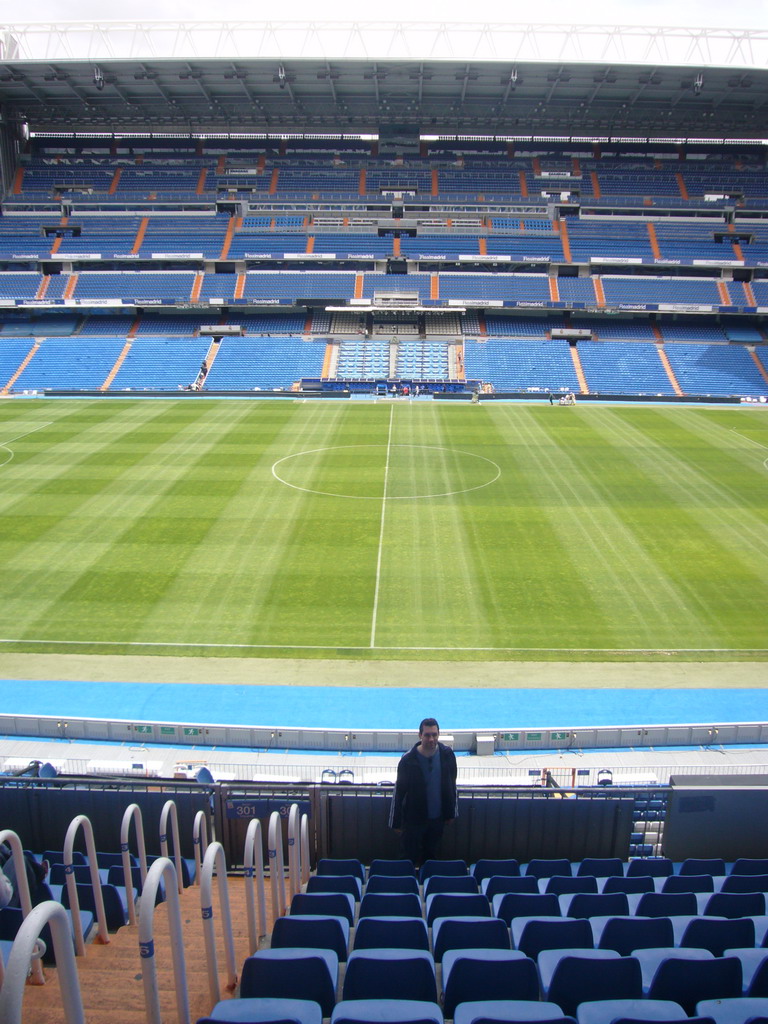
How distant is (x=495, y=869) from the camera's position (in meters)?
7.57

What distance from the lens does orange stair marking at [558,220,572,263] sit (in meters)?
60.7

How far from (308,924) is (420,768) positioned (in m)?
2.23

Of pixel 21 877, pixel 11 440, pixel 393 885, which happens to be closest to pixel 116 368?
pixel 11 440

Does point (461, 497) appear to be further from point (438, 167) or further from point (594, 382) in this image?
point (438, 167)

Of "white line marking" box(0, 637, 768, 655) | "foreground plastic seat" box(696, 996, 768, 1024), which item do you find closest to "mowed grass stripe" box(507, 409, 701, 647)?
"white line marking" box(0, 637, 768, 655)

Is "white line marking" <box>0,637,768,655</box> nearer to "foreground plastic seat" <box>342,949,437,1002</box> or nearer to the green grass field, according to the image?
the green grass field

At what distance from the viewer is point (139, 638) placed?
18562mm

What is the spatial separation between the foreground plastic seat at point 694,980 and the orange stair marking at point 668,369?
51198 millimetres

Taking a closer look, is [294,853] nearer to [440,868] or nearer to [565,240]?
[440,868]

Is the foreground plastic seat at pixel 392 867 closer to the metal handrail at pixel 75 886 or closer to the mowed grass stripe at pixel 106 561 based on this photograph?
the metal handrail at pixel 75 886

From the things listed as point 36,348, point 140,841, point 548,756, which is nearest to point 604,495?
point 548,756

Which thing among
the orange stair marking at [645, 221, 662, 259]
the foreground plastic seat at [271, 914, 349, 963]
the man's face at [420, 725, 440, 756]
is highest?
the orange stair marking at [645, 221, 662, 259]

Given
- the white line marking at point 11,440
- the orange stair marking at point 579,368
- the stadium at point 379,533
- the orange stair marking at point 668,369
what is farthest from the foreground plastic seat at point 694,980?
the orange stair marking at point 668,369

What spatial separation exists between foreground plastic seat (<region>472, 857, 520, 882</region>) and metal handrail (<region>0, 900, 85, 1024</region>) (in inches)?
200
